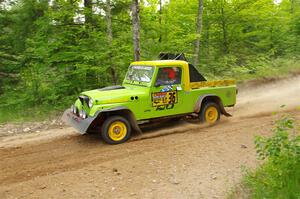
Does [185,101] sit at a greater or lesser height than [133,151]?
greater

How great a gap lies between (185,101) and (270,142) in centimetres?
385

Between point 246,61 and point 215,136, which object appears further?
point 246,61

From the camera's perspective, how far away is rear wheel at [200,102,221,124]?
27.3ft

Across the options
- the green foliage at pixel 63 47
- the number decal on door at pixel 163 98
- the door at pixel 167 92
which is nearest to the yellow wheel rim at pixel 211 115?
the door at pixel 167 92

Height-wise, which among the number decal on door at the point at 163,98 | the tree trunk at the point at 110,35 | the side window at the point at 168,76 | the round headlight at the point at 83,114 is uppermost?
the tree trunk at the point at 110,35

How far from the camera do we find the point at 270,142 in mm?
4133

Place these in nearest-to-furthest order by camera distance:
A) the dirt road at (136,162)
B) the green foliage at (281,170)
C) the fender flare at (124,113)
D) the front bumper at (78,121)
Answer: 1. the green foliage at (281,170)
2. the dirt road at (136,162)
3. the front bumper at (78,121)
4. the fender flare at (124,113)

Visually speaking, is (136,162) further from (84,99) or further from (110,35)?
(110,35)

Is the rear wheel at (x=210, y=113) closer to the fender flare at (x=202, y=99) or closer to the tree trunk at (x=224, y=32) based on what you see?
the fender flare at (x=202, y=99)

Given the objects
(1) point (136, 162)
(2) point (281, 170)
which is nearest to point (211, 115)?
(1) point (136, 162)

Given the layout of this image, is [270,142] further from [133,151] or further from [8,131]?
[8,131]

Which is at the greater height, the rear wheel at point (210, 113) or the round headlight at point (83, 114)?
the round headlight at point (83, 114)

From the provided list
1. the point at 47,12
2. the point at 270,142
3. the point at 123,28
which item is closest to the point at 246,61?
the point at 123,28

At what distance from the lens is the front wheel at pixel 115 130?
6.89 m
